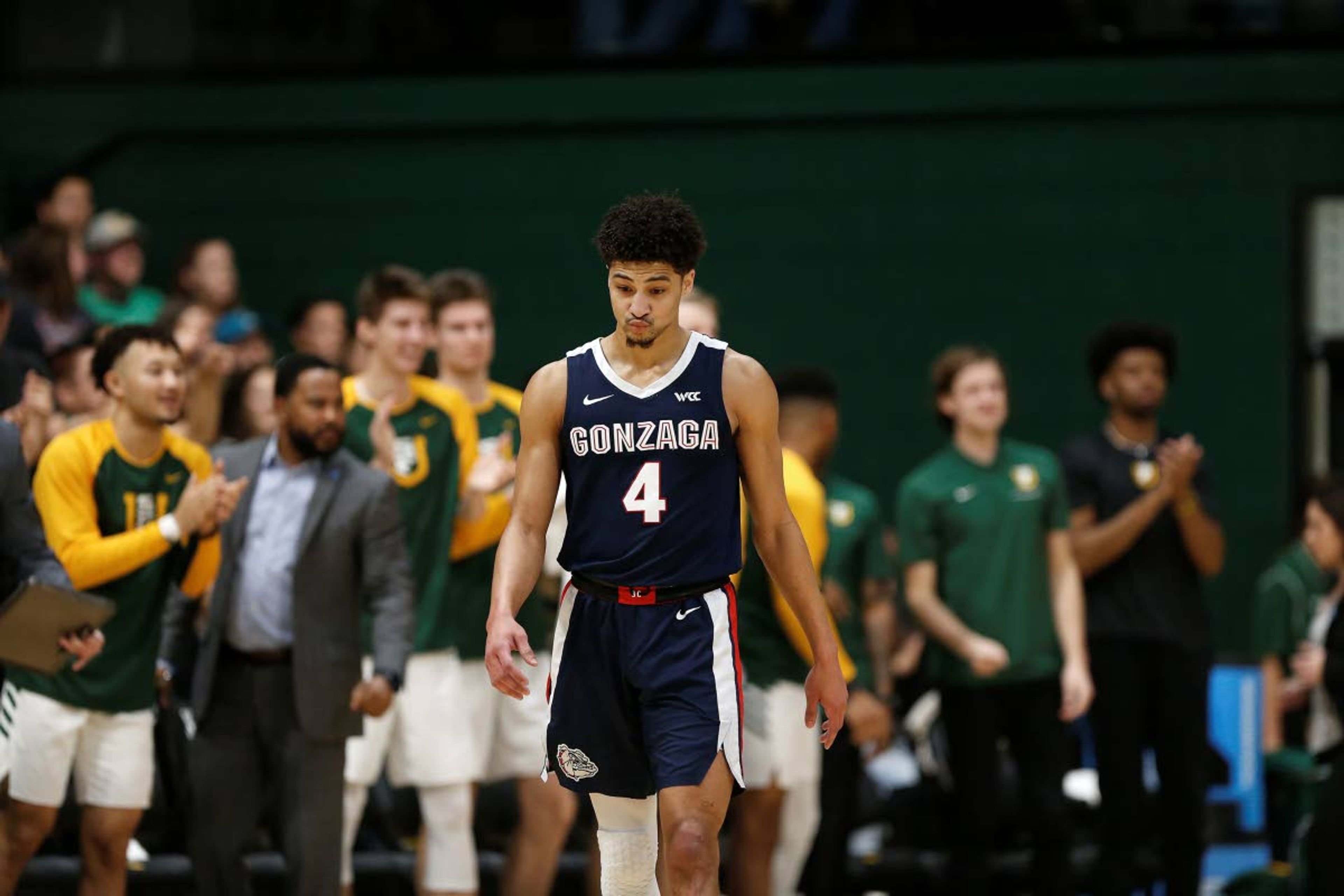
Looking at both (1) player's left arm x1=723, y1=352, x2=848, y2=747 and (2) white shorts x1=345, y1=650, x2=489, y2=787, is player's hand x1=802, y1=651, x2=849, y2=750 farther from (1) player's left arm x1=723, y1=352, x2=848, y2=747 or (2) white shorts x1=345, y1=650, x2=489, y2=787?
(2) white shorts x1=345, y1=650, x2=489, y2=787

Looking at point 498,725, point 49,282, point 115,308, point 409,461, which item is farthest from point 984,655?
point 115,308

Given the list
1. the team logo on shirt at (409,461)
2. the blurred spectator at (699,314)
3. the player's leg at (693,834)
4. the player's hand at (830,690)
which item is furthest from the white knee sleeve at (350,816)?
the player's hand at (830,690)

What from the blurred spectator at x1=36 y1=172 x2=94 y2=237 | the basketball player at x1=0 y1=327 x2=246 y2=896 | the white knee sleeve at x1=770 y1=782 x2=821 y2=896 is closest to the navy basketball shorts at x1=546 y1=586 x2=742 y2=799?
the basketball player at x1=0 y1=327 x2=246 y2=896

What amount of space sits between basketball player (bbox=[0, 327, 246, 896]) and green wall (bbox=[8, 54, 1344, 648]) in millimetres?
5641

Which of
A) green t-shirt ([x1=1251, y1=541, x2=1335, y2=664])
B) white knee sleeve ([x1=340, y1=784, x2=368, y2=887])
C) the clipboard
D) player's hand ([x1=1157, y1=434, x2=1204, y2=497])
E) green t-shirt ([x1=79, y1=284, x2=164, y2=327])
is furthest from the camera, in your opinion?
green t-shirt ([x1=79, y1=284, x2=164, y2=327])

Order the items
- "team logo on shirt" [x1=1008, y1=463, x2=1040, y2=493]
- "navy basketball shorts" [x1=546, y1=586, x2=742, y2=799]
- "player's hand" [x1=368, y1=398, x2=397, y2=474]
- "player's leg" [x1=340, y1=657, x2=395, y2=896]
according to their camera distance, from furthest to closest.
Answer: "team logo on shirt" [x1=1008, y1=463, x2=1040, y2=493] → "player's hand" [x1=368, y1=398, x2=397, y2=474] → "player's leg" [x1=340, y1=657, x2=395, y2=896] → "navy basketball shorts" [x1=546, y1=586, x2=742, y2=799]

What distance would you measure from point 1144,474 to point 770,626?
167 centimetres

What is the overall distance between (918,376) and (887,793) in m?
3.82

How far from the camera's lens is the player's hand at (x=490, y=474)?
24.1 feet

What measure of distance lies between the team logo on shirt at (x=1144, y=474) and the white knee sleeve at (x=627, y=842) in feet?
10.9

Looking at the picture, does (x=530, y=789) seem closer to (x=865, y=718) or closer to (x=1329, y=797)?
(x=865, y=718)

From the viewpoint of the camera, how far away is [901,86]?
12.1 m

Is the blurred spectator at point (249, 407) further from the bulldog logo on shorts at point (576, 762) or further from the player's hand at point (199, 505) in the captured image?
the bulldog logo on shorts at point (576, 762)

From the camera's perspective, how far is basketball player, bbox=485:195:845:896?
5.32 metres
